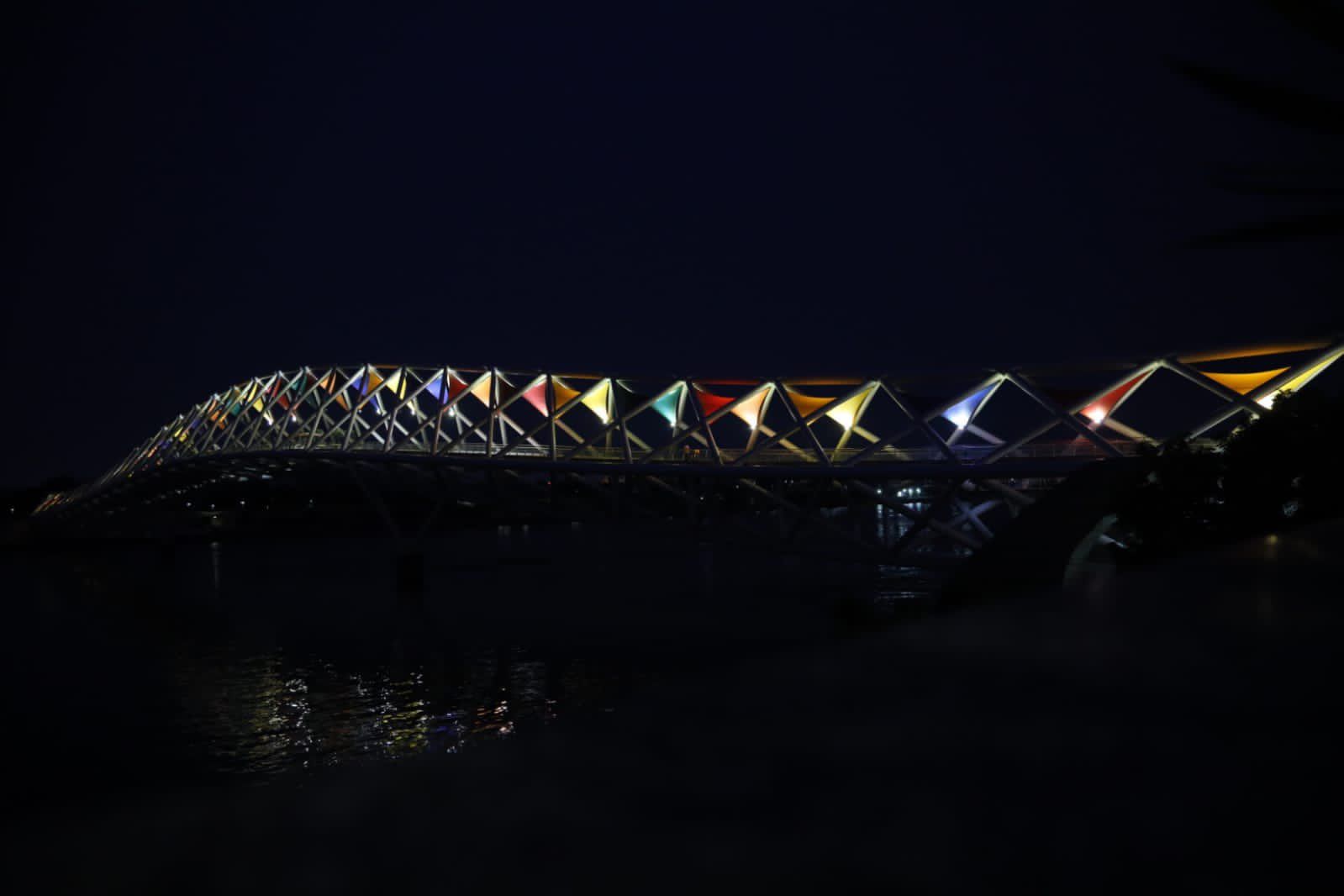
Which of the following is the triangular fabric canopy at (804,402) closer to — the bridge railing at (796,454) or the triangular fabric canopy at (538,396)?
the bridge railing at (796,454)

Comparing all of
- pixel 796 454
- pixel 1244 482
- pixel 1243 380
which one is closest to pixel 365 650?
pixel 796 454

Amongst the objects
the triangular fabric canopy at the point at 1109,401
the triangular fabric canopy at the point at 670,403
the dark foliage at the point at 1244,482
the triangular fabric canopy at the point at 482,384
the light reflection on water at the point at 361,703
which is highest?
the triangular fabric canopy at the point at 482,384

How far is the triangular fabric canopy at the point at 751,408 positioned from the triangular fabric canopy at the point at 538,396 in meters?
13.2

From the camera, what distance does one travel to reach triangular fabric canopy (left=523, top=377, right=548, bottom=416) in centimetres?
5197

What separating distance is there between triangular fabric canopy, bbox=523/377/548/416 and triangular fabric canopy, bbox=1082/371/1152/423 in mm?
27614

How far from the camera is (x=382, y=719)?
23.5 meters

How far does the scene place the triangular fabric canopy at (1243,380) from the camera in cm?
3003

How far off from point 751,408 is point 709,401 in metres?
2.70

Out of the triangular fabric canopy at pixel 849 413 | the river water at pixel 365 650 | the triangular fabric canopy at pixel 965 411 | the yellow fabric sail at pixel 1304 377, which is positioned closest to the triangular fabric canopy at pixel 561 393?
the river water at pixel 365 650

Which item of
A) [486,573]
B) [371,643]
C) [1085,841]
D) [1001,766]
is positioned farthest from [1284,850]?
[486,573]

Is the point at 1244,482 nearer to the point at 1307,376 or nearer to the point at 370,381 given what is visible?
the point at 1307,376

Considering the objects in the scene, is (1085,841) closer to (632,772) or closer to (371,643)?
(632,772)

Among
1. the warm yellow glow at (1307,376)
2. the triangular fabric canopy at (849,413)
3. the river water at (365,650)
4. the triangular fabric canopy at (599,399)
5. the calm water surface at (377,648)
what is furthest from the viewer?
the triangular fabric canopy at (599,399)

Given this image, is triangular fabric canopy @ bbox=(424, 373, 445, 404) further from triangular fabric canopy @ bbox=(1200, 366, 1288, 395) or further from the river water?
triangular fabric canopy @ bbox=(1200, 366, 1288, 395)
